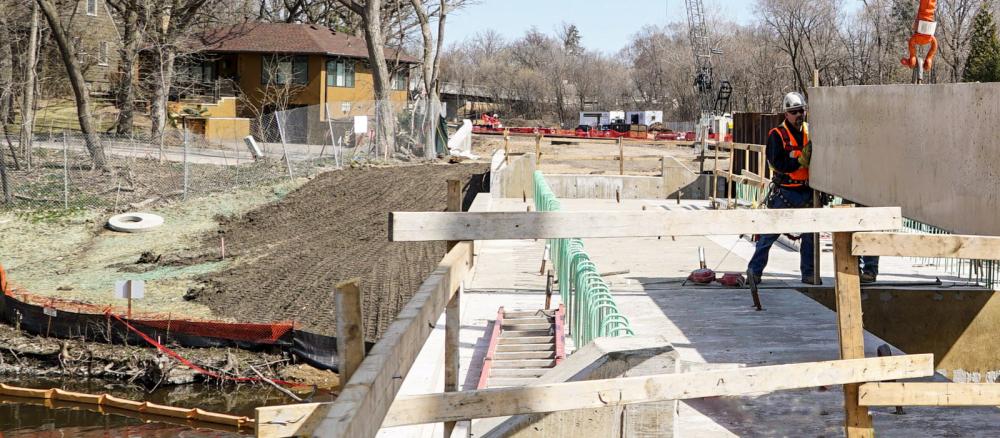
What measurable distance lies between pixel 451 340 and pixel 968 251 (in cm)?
242

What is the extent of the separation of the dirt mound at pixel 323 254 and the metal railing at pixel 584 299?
5.42 meters

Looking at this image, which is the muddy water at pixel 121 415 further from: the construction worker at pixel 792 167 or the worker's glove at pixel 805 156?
the worker's glove at pixel 805 156

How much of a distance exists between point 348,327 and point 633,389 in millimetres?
1609

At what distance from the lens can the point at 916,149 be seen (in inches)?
328

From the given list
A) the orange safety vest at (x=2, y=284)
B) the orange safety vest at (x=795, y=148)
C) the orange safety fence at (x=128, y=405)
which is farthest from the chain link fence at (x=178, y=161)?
the orange safety vest at (x=795, y=148)

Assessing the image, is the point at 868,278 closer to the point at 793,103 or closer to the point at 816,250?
the point at 816,250

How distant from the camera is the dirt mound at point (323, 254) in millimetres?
17938

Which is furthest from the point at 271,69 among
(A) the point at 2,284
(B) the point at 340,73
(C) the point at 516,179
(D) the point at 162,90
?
(A) the point at 2,284

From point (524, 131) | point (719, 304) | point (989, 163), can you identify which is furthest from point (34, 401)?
point (524, 131)

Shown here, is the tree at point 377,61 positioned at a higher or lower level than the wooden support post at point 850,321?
higher

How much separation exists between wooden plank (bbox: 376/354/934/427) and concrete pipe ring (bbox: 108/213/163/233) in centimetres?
2188

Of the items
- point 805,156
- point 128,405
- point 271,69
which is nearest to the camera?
point 805,156

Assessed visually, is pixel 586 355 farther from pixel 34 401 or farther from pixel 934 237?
pixel 34 401

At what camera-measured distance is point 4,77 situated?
39.7 metres
